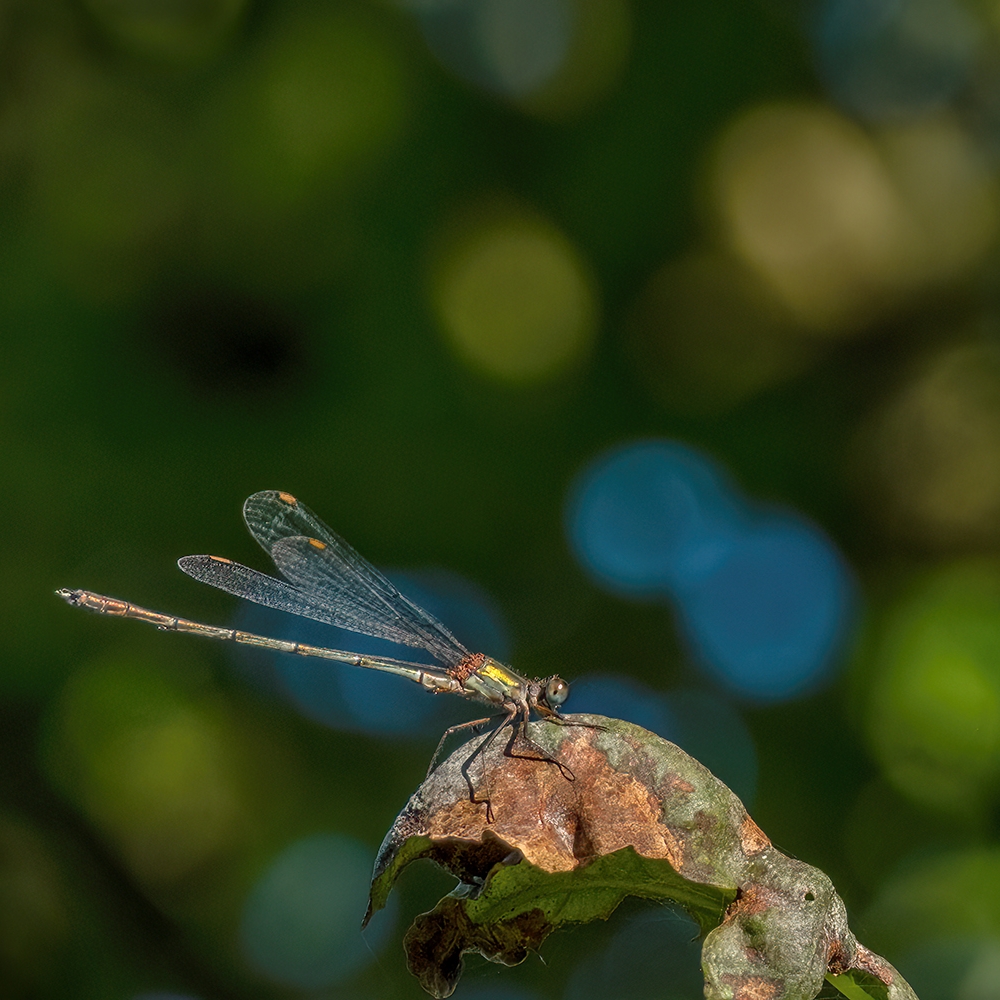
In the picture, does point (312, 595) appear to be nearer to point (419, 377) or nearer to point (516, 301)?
point (419, 377)

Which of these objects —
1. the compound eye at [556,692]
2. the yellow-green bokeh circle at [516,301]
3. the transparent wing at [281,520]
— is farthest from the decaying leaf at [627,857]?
the yellow-green bokeh circle at [516,301]

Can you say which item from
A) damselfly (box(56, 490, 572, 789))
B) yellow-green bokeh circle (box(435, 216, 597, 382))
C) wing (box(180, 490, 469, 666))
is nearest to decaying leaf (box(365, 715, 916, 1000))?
damselfly (box(56, 490, 572, 789))

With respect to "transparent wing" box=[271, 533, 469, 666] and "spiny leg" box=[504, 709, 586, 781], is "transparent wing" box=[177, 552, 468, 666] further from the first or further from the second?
"spiny leg" box=[504, 709, 586, 781]

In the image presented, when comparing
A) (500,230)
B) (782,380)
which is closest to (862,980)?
(782,380)

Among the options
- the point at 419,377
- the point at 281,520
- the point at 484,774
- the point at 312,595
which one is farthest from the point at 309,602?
the point at 484,774

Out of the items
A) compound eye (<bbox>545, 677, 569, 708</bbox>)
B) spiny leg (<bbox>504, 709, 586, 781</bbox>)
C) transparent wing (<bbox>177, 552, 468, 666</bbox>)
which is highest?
spiny leg (<bbox>504, 709, 586, 781</bbox>)

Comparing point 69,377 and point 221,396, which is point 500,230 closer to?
point 221,396
